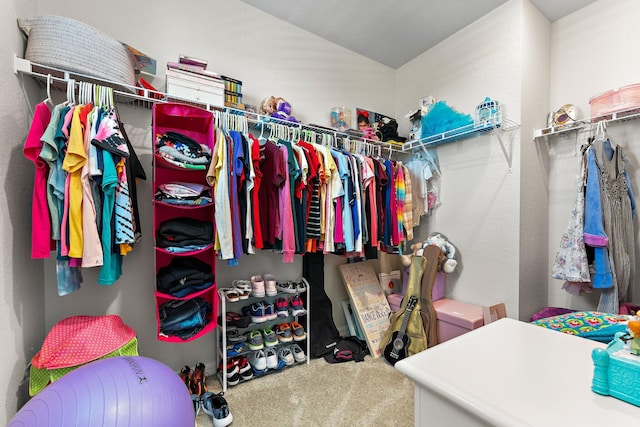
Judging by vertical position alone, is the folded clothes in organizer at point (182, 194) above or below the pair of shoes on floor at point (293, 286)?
above

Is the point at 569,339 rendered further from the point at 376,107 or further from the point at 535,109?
the point at 376,107

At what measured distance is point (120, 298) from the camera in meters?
1.77

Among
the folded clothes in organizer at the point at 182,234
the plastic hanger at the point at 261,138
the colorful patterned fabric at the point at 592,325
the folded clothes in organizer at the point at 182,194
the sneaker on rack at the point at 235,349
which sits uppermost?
the plastic hanger at the point at 261,138

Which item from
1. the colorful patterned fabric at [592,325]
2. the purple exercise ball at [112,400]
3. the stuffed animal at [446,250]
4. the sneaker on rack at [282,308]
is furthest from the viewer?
the stuffed animal at [446,250]

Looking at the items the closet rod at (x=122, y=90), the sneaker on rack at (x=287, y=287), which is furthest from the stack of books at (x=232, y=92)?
the sneaker on rack at (x=287, y=287)

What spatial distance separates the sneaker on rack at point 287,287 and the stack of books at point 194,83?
1.41 metres

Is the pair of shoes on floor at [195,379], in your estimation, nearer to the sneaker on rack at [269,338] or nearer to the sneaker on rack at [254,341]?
the sneaker on rack at [254,341]

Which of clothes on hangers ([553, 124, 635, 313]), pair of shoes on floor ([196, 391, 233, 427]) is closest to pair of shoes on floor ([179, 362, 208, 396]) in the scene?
pair of shoes on floor ([196, 391, 233, 427])

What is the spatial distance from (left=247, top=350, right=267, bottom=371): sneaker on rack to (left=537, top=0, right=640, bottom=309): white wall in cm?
239

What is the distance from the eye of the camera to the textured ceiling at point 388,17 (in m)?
2.20

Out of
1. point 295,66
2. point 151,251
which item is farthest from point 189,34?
point 151,251

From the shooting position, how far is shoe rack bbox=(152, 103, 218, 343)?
1574 mm

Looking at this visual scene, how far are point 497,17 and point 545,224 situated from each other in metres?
1.75

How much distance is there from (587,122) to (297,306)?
8.35 feet
